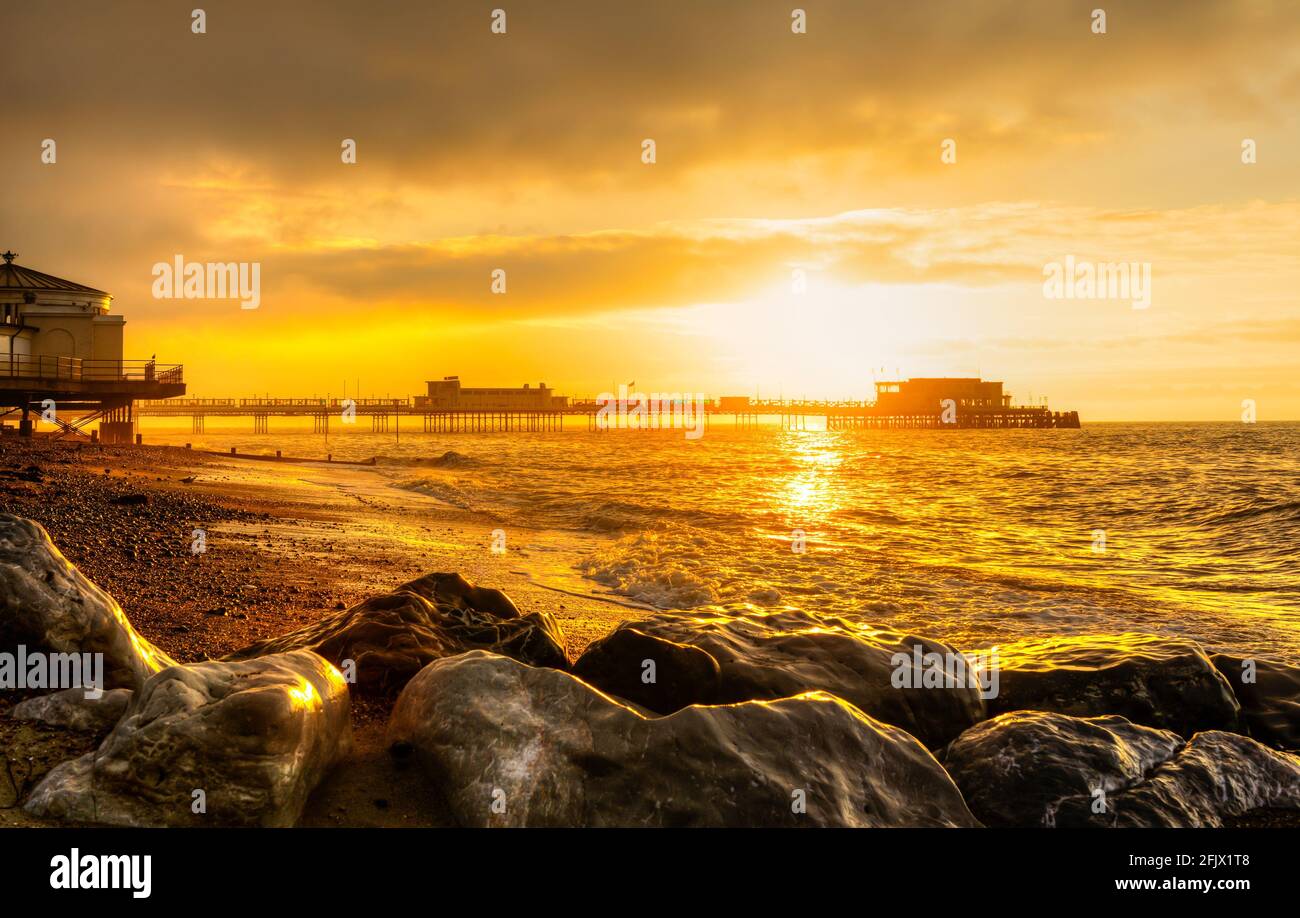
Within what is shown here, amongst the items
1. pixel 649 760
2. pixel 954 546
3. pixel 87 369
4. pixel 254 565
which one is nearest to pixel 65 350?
pixel 87 369

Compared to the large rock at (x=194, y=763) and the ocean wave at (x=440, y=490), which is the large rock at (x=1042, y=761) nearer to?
the large rock at (x=194, y=763)

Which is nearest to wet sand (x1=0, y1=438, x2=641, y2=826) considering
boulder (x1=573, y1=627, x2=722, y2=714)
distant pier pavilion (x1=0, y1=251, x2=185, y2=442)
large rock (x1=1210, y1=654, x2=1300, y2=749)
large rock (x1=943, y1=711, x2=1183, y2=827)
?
boulder (x1=573, y1=627, x2=722, y2=714)

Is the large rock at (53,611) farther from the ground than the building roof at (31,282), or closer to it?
closer to it

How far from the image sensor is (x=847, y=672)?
5199 mm

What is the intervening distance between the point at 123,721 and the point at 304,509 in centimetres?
1595

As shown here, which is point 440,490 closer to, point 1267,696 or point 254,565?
point 254,565

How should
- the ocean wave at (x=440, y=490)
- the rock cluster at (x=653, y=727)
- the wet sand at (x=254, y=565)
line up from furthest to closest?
the ocean wave at (x=440, y=490)
the wet sand at (x=254, y=565)
the rock cluster at (x=653, y=727)

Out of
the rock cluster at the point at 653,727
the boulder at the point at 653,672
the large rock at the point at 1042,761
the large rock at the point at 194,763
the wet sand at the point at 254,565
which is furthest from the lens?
the boulder at the point at 653,672

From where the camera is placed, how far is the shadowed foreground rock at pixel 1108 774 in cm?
389

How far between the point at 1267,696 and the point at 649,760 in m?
4.86

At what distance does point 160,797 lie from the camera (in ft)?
10.3

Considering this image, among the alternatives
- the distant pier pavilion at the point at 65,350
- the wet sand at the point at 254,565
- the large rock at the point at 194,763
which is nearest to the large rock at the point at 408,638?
the wet sand at the point at 254,565

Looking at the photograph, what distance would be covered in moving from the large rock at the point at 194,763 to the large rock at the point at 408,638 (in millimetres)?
1457
